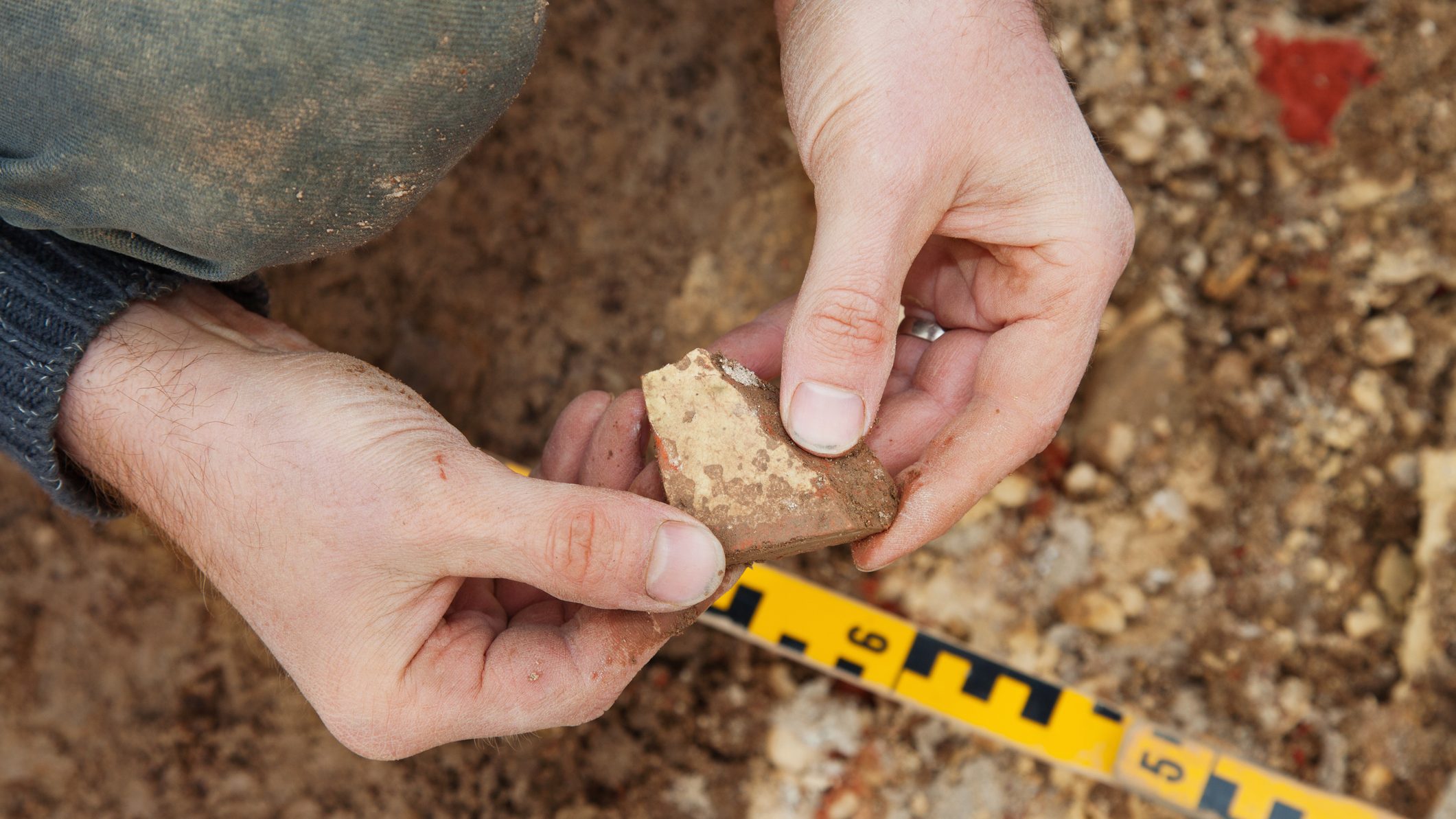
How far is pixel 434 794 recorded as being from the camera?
2541mm

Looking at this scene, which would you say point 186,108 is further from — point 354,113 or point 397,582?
point 397,582

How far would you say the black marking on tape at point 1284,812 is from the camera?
241cm

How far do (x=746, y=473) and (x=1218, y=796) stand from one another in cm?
157

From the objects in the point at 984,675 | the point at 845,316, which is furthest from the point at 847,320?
the point at 984,675

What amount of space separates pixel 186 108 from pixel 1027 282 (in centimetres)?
147

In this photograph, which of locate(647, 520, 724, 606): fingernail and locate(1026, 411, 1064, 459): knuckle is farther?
locate(1026, 411, 1064, 459): knuckle

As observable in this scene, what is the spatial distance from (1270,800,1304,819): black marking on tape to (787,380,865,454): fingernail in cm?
156

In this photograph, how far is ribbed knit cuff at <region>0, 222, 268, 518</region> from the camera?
1.80 m

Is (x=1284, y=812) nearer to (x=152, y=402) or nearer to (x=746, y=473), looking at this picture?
(x=746, y=473)

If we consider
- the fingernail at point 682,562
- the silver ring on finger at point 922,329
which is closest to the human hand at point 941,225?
the silver ring on finger at point 922,329

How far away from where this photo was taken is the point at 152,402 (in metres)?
1.82

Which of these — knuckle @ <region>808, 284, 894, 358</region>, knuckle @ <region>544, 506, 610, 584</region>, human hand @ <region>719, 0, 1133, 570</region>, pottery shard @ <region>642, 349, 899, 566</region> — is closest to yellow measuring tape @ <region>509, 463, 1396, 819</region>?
human hand @ <region>719, 0, 1133, 570</region>

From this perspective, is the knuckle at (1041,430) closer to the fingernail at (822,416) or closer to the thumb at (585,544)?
the fingernail at (822,416)

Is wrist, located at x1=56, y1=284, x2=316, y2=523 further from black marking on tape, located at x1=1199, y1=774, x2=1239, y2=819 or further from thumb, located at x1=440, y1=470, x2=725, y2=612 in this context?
black marking on tape, located at x1=1199, y1=774, x2=1239, y2=819
